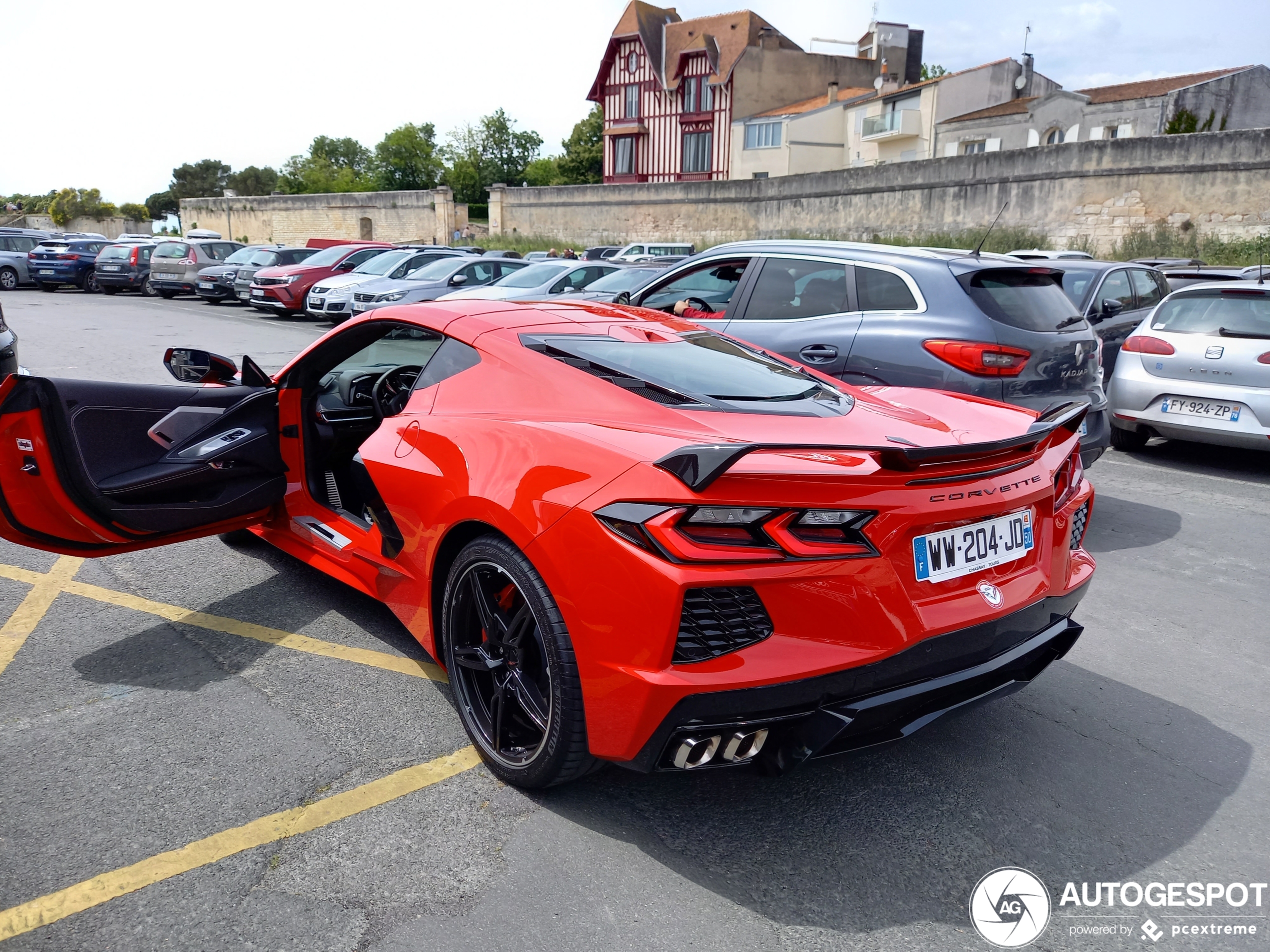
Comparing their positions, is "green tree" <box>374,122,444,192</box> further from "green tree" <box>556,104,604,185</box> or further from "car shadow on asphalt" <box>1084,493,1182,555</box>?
"car shadow on asphalt" <box>1084,493,1182,555</box>

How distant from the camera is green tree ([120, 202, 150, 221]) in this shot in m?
76.2

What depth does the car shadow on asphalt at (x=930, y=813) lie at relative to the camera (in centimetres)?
242

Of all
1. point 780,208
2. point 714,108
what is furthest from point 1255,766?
point 714,108

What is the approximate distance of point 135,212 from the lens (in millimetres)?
78500

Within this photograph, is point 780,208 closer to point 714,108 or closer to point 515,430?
point 714,108

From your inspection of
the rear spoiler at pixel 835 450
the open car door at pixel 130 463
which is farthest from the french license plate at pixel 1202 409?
the open car door at pixel 130 463

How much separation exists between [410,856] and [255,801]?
553 millimetres

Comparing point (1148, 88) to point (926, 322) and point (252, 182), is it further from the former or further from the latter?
point (252, 182)

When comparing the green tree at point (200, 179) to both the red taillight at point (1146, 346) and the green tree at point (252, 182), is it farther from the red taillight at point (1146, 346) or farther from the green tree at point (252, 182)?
the red taillight at point (1146, 346)

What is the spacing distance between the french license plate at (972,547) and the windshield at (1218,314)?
582cm

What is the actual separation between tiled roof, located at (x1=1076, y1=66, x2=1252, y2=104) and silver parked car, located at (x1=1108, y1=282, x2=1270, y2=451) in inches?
1559

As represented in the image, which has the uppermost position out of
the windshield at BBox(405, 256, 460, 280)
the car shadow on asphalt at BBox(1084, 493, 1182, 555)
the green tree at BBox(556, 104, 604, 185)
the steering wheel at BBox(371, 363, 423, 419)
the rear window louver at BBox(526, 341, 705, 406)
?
the green tree at BBox(556, 104, 604, 185)

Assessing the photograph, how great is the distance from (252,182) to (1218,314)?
376ft

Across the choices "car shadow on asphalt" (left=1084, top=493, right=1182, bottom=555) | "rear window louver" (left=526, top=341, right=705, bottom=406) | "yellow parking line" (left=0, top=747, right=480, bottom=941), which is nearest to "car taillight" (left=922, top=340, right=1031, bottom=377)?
"car shadow on asphalt" (left=1084, top=493, right=1182, bottom=555)
